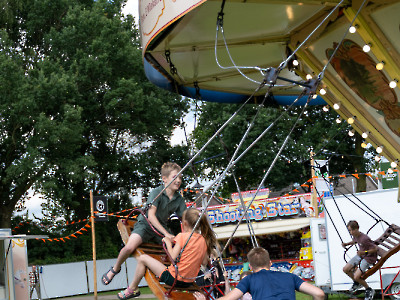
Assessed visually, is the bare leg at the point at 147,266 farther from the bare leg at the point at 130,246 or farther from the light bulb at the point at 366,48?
the light bulb at the point at 366,48

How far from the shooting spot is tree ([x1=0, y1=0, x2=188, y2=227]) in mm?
25203

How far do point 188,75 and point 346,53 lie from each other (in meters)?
2.55

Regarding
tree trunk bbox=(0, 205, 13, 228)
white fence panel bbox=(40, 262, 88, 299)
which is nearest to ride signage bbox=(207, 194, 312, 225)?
white fence panel bbox=(40, 262, 88, 299)

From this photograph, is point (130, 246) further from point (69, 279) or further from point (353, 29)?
point (69, 279)

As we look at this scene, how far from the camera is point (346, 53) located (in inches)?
322

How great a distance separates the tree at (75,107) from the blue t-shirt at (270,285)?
2061cm

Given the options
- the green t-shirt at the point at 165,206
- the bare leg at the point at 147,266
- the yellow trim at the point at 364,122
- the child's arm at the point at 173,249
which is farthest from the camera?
the yellow trim at the point at 364,122

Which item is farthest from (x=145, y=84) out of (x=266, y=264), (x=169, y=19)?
(x=266, y=264)

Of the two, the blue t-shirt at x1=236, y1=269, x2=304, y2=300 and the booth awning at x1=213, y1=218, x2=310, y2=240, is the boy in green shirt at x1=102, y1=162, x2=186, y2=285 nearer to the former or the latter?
the blue t-shirt at x1=236, y1=269, x2=304, y2=300

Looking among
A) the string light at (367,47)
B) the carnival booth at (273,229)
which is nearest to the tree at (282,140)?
the carnival booth at (273,229)

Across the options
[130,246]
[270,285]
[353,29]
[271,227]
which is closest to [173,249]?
[130,246]

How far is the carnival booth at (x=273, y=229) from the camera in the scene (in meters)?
23.7

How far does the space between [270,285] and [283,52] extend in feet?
16.4

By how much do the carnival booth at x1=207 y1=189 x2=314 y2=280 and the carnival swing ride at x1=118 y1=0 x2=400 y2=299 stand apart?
13.4 metres
